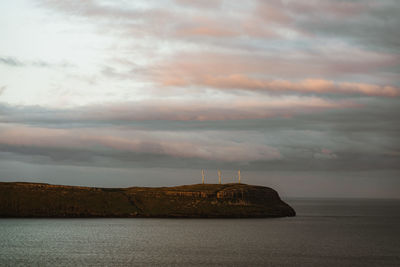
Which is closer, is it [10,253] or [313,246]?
[10,253]

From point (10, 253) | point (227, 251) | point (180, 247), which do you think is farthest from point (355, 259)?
point (10, 253)

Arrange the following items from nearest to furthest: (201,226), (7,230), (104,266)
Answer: (104,266)
(7,230)
(201,226)

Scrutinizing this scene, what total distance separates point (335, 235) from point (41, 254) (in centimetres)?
9548

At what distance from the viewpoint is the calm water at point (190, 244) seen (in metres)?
108

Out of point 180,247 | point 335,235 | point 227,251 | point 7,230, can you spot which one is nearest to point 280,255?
point 227,251

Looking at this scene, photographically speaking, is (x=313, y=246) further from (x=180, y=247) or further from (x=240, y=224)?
(x=240, y=224)

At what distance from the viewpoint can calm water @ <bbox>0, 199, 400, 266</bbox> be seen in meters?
108

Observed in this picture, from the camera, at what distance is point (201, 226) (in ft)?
595

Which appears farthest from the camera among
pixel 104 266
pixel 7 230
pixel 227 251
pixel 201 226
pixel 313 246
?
pixel 201 226

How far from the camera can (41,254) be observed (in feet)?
374

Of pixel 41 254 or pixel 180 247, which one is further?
pixel 180 247

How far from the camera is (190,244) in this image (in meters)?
133

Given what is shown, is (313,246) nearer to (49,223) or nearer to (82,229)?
(82,229)

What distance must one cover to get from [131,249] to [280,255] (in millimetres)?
36434
